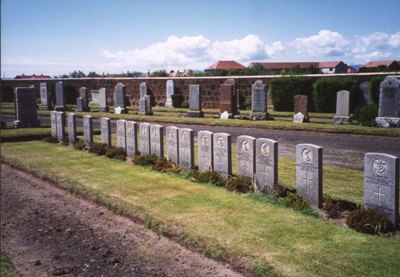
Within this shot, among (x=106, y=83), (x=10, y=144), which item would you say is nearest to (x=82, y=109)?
(x=106, y=83)

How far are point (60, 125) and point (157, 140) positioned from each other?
259 inches

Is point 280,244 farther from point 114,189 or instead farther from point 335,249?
point 114,189

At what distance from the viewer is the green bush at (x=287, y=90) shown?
28734 mm

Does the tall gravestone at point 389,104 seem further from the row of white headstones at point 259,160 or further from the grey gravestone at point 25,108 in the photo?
the grey gravestone at point 25,108

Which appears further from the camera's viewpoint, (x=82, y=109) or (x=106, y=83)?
(x=106, y=83)

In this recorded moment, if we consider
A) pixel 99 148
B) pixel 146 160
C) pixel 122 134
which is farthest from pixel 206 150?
pixel 99 148

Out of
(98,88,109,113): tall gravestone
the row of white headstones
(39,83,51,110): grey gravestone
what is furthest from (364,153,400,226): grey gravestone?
(39,83,51,110): grey gravestone

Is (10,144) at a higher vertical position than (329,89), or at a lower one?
lower

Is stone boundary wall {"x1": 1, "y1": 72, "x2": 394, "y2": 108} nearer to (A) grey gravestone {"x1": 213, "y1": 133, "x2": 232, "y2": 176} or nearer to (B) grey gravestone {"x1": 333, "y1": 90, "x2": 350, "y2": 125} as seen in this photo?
(B) grey gravestone {"x1": 333, "y1": 90, "x2": 350, "y2": 125}

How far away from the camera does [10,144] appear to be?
16.6 meters

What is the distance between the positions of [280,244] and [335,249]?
0.80 m

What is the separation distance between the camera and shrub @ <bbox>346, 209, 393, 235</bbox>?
6.52 meters

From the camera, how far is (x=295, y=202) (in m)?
7.80

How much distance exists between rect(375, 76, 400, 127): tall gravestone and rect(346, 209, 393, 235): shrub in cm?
1367
